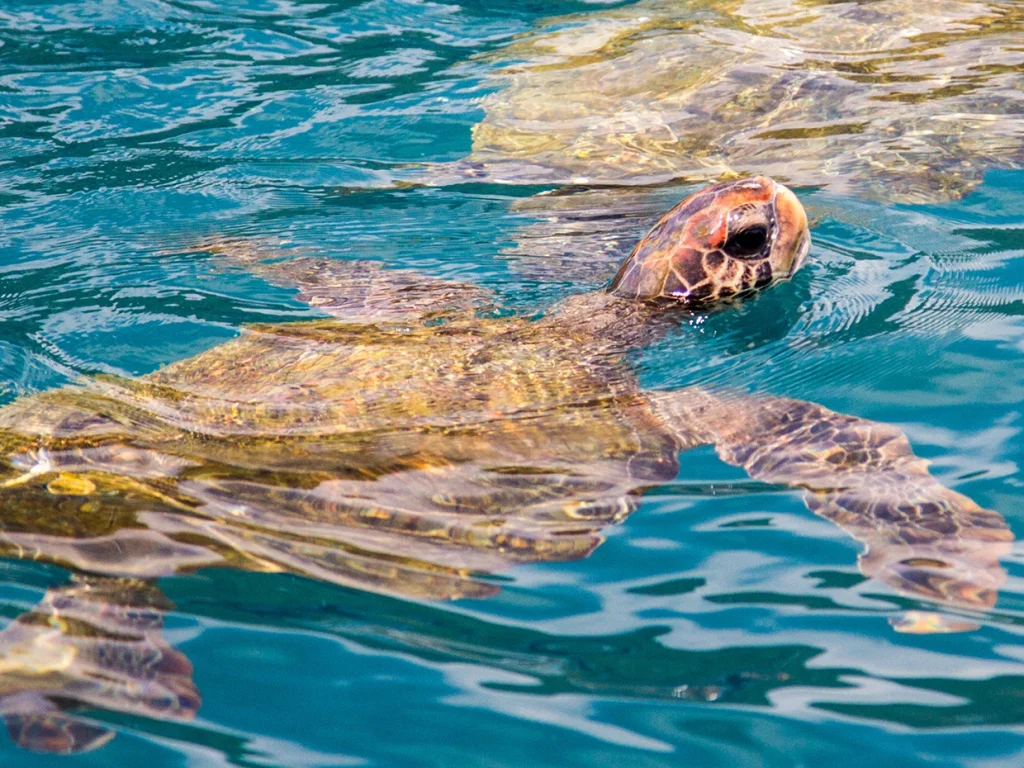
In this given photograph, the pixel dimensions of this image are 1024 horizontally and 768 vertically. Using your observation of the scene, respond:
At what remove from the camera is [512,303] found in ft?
17.4

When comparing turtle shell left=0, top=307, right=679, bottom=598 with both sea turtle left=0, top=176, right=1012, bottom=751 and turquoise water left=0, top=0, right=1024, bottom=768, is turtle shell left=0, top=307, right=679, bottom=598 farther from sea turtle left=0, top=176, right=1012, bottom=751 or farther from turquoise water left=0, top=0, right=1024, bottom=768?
turquoise water left=0, top=0, right=1024, bottom=768

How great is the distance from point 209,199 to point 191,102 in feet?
6.10

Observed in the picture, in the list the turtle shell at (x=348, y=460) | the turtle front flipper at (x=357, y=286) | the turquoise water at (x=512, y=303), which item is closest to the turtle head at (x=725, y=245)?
the turquoise water at (x=512, y=303)

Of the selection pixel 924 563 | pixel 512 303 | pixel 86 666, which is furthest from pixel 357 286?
pixel 924 563

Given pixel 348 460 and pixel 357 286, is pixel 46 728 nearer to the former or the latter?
pixel 348 460

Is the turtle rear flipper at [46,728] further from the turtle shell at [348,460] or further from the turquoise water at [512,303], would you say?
the turtle shell at [348,460]

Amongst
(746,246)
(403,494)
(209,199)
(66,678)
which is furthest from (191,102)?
(66,678)

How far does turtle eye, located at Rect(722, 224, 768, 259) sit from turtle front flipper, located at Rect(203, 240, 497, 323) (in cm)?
125

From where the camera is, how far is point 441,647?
9.92ft

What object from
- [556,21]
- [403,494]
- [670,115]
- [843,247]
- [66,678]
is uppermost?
[556,21]

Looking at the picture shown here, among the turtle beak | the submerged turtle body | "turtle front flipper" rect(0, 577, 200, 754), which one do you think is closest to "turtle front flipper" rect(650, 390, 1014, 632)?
the turtle beak

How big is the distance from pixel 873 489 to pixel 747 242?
167 centimetres

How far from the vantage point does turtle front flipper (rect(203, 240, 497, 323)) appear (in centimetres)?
520

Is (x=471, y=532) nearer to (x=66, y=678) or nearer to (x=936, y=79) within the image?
(x=66, y=678)
